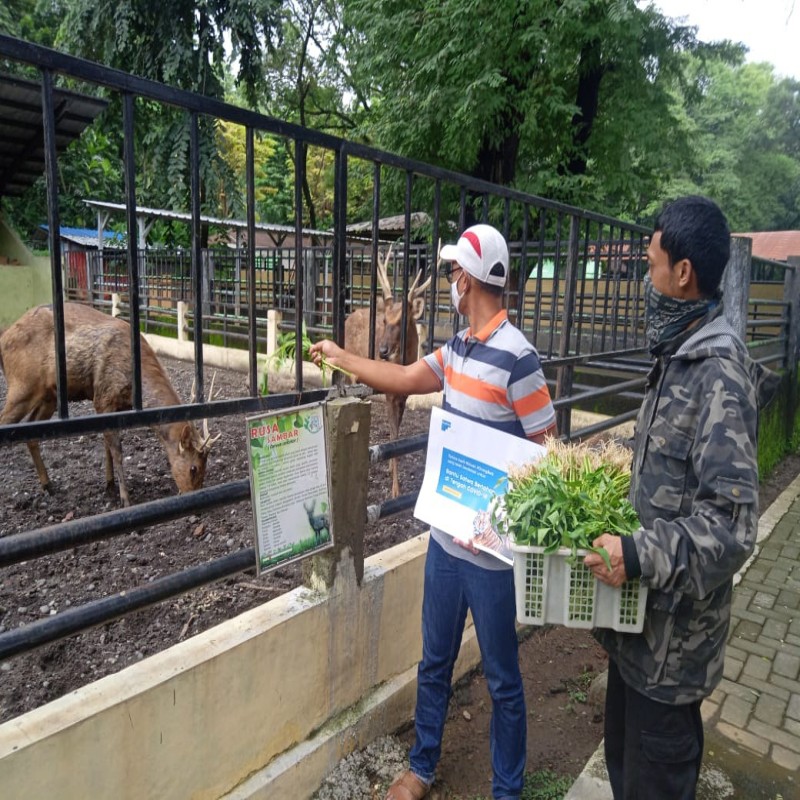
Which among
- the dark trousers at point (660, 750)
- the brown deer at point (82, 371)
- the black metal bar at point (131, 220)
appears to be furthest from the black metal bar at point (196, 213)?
the brown deer at point (82, 371)

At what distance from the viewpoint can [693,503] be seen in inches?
58.4

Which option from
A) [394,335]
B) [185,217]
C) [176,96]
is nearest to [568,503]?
[176,96]

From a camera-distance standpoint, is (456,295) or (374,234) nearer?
(456,295)

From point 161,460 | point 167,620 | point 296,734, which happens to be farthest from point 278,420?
point 161,460

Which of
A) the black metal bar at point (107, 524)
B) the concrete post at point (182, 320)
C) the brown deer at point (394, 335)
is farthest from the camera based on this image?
the concrete post at point (182, 320)

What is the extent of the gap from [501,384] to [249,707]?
133 cm

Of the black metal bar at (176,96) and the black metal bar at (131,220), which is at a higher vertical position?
the black metal bar at (176,96)

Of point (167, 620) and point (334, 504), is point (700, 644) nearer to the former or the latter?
point (334, 504)

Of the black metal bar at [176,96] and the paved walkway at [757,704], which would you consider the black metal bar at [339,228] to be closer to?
the black metal bar at [176,96]

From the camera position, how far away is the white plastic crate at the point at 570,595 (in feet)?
5.05

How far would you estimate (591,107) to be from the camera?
1048cm

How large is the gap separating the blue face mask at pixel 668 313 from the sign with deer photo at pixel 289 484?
1.07m

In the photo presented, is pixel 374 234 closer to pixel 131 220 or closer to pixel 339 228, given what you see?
pixel 339 228

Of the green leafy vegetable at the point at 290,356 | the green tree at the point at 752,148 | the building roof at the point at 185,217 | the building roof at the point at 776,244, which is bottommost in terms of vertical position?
the green leafy vegetable at the point at 290,356
